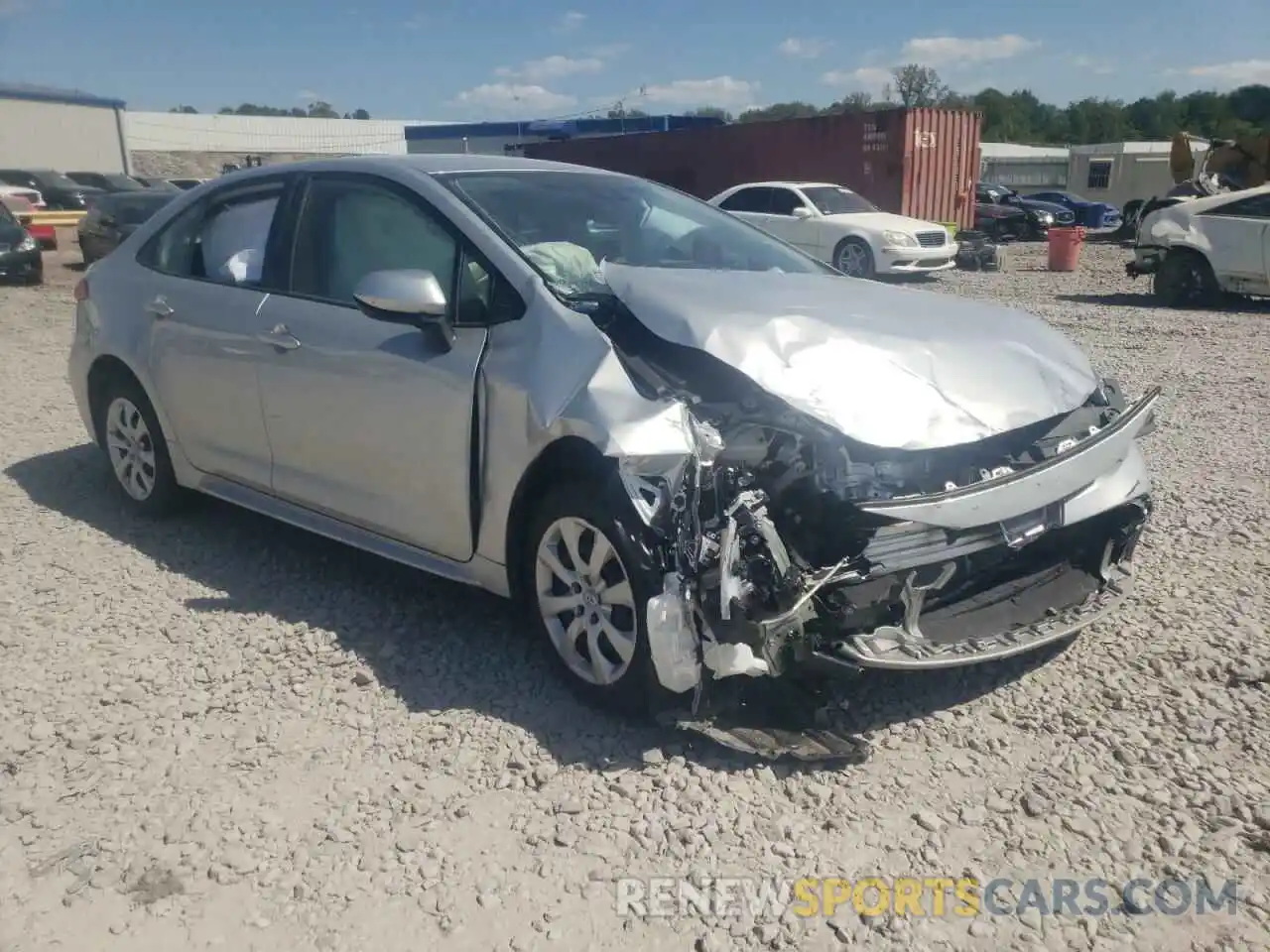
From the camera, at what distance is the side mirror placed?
3.46 m

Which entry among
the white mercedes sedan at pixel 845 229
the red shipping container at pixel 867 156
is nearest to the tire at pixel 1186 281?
the white mercedes sedan at pixel 845 229

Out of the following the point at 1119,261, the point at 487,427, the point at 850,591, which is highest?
the point at 487,427

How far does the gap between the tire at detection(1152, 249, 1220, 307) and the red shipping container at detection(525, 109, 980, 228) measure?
333 inches

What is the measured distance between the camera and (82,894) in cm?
265

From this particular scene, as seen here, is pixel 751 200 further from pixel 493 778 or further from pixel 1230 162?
pixel 493 778

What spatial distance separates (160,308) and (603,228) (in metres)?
2.21

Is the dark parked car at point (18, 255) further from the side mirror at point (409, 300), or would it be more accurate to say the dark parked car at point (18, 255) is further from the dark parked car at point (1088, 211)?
the dark parked car at point (1088, 211)

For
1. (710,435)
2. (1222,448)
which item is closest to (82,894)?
(710,435)

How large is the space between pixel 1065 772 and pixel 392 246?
2897mm

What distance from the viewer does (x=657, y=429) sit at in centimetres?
308

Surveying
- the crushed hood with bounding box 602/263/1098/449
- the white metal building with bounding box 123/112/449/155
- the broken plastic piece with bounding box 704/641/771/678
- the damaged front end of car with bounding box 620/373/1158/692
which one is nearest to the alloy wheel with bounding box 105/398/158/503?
the crushed hood with bounding box 602/263/1098/449

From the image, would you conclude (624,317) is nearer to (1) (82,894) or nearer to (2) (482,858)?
(2) (482,858)

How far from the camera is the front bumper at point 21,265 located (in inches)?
659

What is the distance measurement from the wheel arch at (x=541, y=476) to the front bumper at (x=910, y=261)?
554 inches
